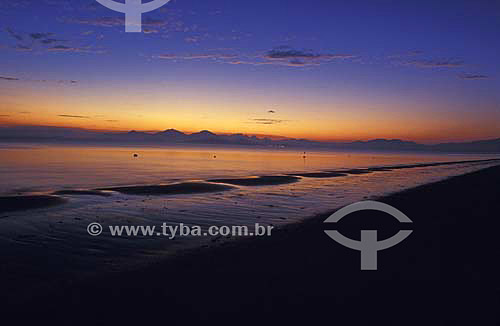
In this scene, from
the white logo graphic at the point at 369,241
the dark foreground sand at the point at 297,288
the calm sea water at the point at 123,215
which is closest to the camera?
the dark foreground sand at the point at 297,288

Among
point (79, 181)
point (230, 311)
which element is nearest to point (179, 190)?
point (79, 181)

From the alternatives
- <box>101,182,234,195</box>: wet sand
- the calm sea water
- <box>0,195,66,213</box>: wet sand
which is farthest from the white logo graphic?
<box>0,195,66,213</box>: wet sand

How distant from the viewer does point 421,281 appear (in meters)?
8.12

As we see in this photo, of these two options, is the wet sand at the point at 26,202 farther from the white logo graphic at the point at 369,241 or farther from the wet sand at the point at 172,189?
the white logo graphic at the point at 369,241

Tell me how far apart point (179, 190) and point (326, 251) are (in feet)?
51.1

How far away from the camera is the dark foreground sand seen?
643cm

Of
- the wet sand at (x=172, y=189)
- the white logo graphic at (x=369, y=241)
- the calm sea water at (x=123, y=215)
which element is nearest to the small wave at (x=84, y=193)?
the calm sea water at (x=123, y=215)

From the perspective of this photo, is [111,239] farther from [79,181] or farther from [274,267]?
[79,181]

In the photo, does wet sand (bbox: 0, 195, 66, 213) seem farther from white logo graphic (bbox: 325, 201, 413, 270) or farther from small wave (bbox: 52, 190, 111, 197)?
white logo graphic (bbox: 325, 201, 413, 270)

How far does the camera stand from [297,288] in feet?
25.2

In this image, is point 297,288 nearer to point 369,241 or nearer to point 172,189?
point 369,241

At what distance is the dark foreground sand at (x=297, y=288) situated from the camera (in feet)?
21.1

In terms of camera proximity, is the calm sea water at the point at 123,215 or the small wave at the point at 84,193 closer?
the calm sea water at the point at 123,215

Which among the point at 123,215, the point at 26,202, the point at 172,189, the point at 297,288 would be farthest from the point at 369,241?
the point at 26,202
